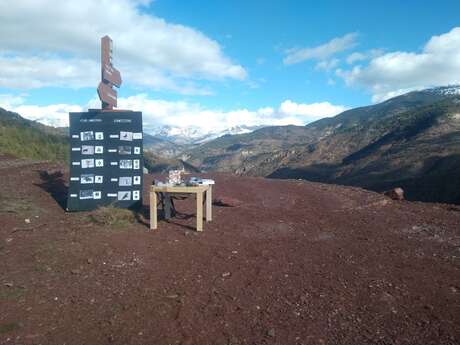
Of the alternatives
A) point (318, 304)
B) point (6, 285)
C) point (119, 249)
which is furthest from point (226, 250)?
point (6, 285)

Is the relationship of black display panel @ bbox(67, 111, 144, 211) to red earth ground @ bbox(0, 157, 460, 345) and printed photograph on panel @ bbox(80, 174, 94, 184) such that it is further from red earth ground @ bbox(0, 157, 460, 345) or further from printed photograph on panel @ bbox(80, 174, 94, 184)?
red earth ground @ bbox(0, 157, 460, 345)

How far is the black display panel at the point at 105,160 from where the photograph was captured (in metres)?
10.1

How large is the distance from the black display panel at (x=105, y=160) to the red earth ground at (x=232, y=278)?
0.76 meters

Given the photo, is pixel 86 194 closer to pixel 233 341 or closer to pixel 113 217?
pixel 113 217

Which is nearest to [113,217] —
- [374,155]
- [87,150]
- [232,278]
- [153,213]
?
[153,213]

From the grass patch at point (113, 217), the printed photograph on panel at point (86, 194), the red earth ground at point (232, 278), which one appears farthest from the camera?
the printed photograph on panel at point (86, 194)

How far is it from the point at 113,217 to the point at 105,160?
2044 mm

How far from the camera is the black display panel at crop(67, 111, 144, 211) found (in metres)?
10.1

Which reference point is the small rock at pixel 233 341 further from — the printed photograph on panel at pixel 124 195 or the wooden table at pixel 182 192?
the printed photograph on panel at pixel 124 195

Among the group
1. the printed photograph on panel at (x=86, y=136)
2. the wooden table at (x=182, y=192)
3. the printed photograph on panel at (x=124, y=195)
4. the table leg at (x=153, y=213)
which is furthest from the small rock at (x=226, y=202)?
the printed photograph on panel at (x=86, y=136)

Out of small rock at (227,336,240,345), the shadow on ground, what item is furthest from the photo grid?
small rock at (227,336,240,345)

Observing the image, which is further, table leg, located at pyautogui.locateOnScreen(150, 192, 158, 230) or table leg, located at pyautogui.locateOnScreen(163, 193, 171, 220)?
table leg, located at pyautogui.locateOnScreen(163, 193, 171, 220)

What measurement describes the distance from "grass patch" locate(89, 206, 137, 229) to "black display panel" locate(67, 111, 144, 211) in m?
0.80

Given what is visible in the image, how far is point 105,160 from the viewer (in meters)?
10.3
